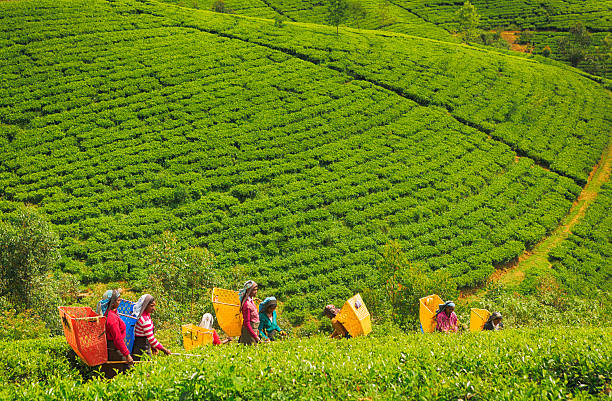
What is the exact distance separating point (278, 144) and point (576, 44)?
58.6 metres

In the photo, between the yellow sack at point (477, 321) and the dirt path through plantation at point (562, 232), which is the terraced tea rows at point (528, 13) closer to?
the dirt path through plantation at point (562, 232)

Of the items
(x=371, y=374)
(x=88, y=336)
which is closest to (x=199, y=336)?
(x=88, y=336)

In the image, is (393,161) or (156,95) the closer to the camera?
(393,161)

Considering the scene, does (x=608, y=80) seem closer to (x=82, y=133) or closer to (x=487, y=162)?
(x=487, y=162)

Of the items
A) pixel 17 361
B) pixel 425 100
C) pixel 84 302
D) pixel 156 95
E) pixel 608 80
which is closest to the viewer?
pixel 17 361

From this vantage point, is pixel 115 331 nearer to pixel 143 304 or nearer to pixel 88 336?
pixel 88 336

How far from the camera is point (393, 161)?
3647cm

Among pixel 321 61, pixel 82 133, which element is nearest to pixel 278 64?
pixel 321 61

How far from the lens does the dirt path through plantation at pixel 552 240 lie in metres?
29.2

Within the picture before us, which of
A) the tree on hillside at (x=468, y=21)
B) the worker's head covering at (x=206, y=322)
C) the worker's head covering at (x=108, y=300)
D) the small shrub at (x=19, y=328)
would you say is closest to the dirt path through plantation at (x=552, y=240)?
the worker's head covering at (x=206, y=322)

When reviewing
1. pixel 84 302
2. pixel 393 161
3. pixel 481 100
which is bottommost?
pixel 84 302

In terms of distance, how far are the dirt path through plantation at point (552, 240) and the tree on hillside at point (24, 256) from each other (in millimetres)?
22007

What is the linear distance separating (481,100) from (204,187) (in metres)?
30.3

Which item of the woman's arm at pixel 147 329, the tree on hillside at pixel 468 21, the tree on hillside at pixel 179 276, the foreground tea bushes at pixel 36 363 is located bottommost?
the tree on hillside at pixel 179 276
